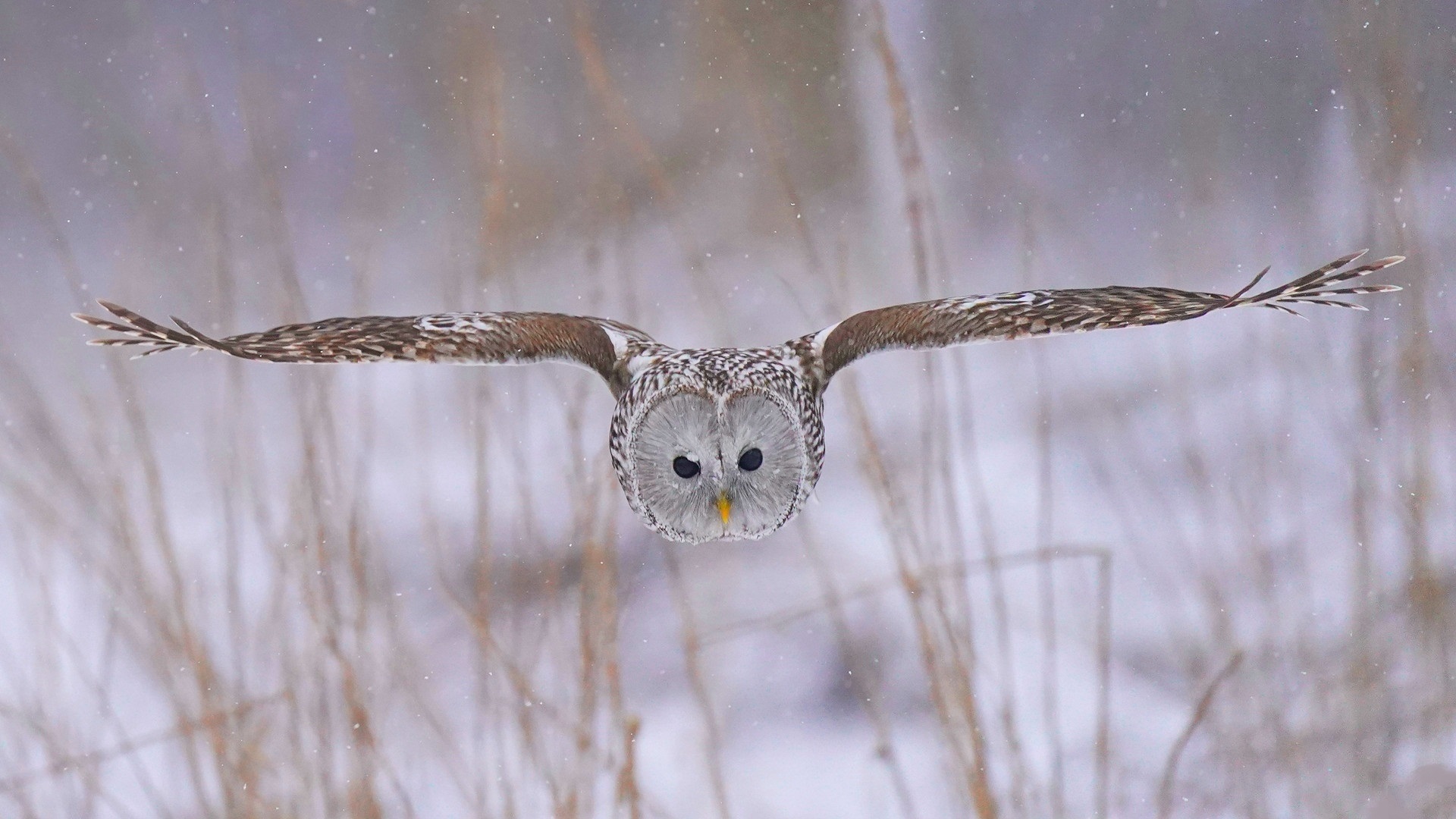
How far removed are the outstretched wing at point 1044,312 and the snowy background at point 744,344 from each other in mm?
101

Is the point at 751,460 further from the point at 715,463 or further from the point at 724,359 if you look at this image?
the point at 724,359

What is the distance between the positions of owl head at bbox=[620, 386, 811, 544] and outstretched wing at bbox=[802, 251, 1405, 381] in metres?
0.27

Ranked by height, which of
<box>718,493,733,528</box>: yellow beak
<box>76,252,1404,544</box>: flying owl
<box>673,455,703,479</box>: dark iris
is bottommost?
<box>718,493,733,528</box>: yellow beak

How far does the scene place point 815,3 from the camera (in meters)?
4.42

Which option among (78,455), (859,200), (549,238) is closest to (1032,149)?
(859,200)

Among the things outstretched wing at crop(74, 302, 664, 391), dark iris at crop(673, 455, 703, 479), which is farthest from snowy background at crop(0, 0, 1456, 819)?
dark iris at crop(673, 455, 703, 479)

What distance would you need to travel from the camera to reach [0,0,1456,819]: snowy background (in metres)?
2.14

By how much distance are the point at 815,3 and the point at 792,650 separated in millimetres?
2724

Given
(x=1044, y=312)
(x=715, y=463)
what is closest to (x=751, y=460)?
(x=715, y=463)

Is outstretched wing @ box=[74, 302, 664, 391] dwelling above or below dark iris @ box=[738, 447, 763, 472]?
above

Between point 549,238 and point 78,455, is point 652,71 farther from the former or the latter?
point 78,455

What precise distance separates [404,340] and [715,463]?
775mm

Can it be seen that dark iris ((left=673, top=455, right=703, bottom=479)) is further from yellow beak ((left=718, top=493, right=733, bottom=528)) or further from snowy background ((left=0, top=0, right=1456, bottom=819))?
snowy background ((left=0, top=0, right=1456, bottom=819))

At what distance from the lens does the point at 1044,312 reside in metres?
2.36
